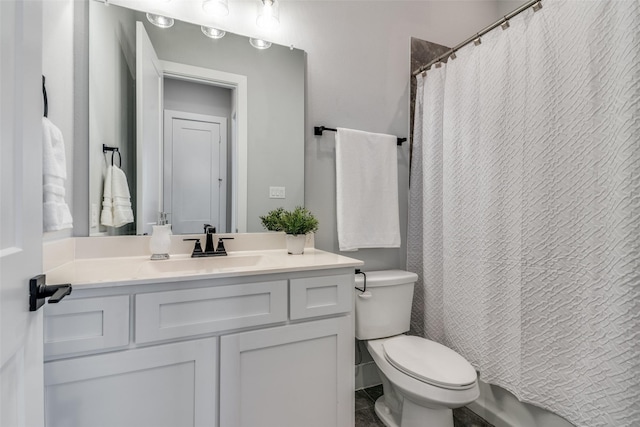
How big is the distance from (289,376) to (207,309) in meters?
0.42

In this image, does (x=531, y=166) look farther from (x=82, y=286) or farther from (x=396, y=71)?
(x=82, y=286)

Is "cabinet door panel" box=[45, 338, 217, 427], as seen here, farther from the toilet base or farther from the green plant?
the toilet base

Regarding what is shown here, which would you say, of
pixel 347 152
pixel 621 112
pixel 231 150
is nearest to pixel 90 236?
pixel 231 150

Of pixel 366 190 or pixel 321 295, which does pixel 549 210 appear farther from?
pixel 321 295

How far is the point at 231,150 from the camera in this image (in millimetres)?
1595

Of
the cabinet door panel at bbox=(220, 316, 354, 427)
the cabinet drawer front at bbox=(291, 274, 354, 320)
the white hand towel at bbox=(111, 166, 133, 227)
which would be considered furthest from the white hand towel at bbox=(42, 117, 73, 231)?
the cabinet drawer front at bbox=(291, 274, 354, 320)

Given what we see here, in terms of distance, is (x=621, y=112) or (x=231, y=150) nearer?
(x=621, y=112)

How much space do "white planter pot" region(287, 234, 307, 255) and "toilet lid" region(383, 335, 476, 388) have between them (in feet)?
2.13

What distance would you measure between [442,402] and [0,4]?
1.67 m

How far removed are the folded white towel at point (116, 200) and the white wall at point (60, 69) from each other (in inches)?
4.7

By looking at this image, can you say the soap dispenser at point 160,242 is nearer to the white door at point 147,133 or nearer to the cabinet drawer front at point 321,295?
the white door at point 147,133

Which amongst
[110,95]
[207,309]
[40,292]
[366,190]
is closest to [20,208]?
[40,292]

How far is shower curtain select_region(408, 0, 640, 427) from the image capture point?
3.34ft

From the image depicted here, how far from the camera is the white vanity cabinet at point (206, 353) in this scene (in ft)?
2.88
